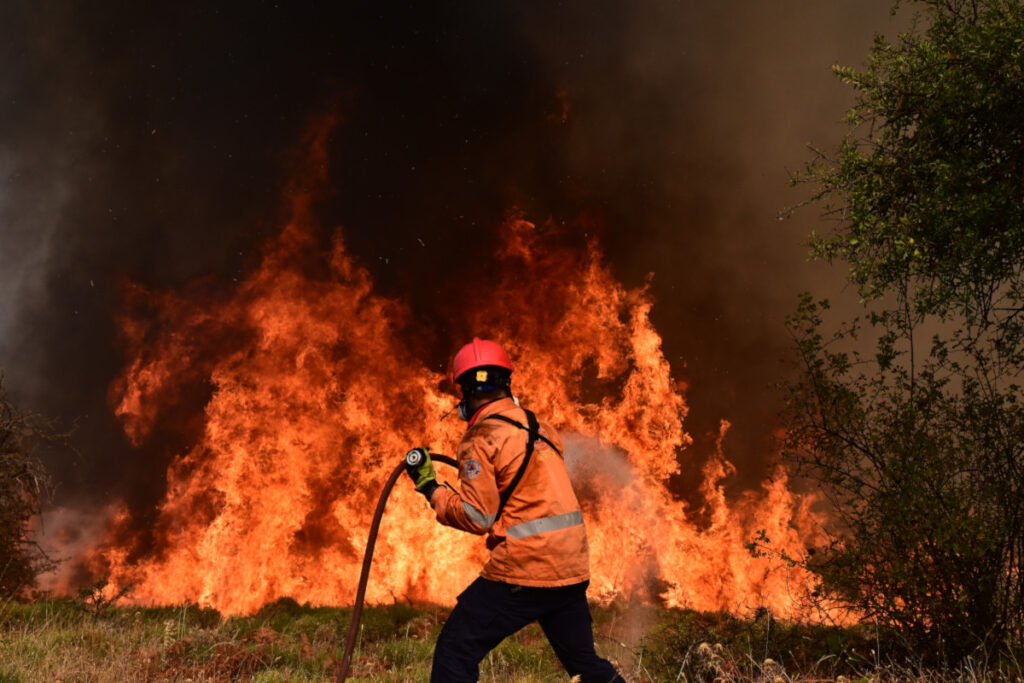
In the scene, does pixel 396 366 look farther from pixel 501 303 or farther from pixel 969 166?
pixel 969 166

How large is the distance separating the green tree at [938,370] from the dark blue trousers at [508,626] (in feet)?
11.8

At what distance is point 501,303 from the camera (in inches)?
776

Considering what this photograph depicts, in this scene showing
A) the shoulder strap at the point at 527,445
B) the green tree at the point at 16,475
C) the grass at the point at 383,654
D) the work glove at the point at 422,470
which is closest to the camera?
the shoulder strap at the point at 527,445

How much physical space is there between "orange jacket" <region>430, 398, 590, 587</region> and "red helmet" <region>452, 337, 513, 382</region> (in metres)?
0.40

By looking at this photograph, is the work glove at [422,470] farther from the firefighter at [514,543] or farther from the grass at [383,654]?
the grass at [383,654]

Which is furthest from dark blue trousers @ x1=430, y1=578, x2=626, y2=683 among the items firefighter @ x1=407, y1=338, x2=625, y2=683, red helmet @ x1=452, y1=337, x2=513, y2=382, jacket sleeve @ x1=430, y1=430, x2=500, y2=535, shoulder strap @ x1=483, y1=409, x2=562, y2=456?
red helmet @ x1=452, y1=337, x2=513, y2=382

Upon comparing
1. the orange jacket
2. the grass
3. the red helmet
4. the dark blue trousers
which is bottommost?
the grass

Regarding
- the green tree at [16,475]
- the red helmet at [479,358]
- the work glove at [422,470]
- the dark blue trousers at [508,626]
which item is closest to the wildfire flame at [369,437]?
the green tree at [16,475]

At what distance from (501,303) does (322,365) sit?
5.10 m

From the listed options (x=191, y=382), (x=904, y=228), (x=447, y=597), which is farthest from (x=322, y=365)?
(x=904, y=228)

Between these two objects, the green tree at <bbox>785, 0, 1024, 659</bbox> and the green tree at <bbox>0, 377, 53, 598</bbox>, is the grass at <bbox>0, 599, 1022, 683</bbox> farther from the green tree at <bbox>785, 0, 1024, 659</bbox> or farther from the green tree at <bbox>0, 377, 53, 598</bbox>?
the green tree at <bbox>0, 377, 53, 598</bbox>

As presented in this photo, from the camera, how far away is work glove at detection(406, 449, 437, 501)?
4.19 m

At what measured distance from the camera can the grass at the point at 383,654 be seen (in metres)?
5.77

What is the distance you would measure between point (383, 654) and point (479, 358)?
17.9 feet
